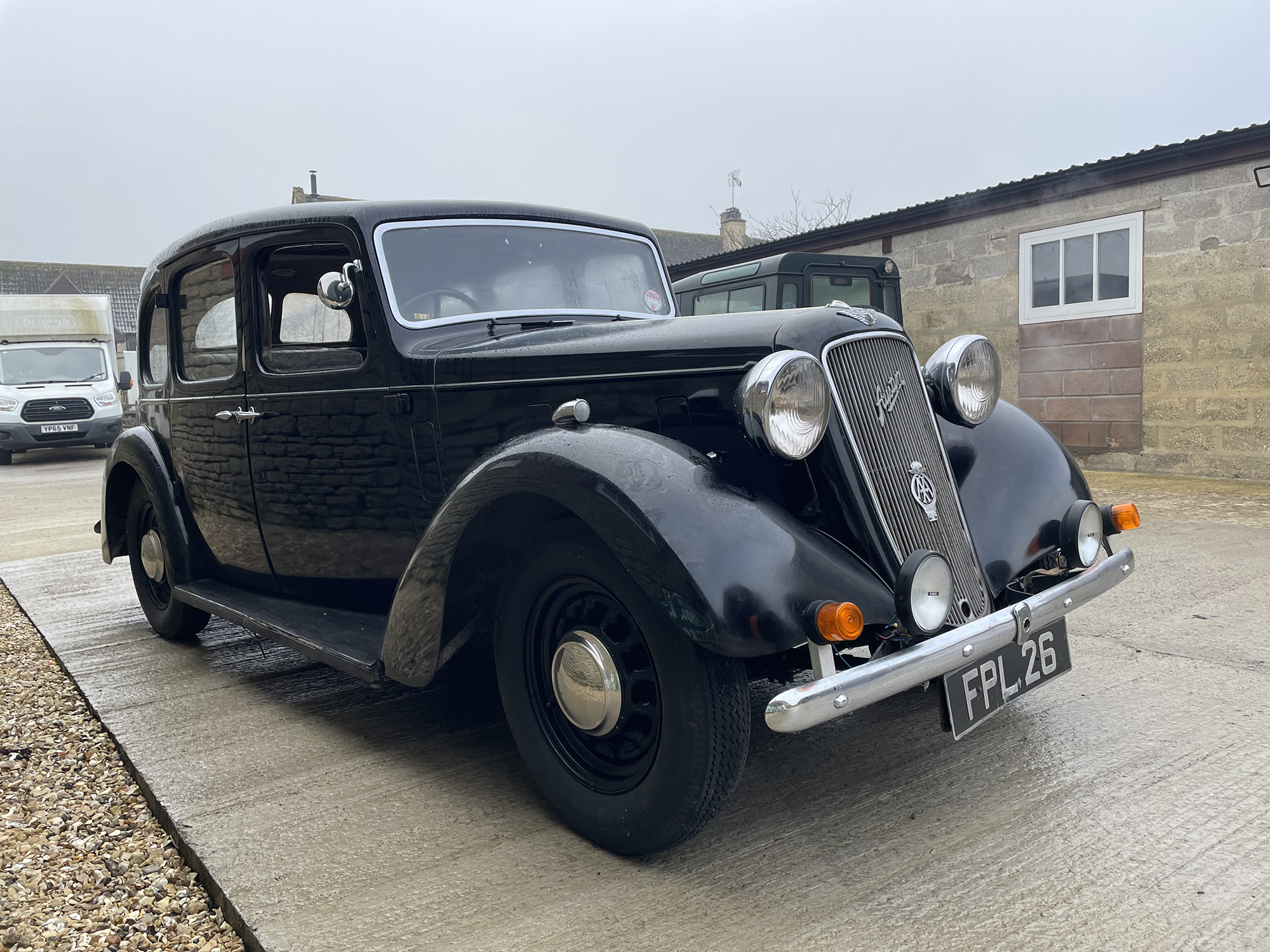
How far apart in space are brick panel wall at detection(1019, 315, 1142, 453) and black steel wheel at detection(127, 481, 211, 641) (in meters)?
8.25

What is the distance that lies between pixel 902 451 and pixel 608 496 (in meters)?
0.81

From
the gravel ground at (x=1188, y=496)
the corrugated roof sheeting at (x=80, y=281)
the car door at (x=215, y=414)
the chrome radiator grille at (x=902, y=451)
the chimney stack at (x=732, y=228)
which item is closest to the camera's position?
the chrome radiator grille at (x=902, y=451)

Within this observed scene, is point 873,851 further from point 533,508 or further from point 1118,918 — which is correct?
point 533,508

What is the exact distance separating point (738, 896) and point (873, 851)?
372 millimetres

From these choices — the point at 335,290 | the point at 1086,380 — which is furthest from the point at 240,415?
the point at 1086,380

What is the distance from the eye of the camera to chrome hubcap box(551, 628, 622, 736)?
2.15 meters

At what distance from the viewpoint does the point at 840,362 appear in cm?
229

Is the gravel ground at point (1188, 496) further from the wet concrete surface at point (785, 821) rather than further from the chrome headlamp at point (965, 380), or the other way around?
the chrome headlamp at point (965, 380)

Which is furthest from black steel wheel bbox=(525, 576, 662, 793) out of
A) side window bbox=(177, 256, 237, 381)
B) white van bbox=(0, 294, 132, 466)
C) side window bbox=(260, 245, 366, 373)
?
white van bbox=(0, 294, 132, 466)

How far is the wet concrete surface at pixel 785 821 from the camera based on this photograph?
188 centimetres

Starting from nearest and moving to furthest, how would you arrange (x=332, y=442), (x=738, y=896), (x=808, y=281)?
(x=738, y=896)
(x=332, y=442)
(x=808, y=281)

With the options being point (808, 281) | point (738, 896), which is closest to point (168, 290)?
point (738, 896)

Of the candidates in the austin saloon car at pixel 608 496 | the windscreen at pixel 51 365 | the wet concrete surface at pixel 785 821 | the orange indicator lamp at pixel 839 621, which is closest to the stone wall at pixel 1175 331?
the wet concrete surface at pixel 785 821

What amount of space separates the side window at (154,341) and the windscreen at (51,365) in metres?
14.0
